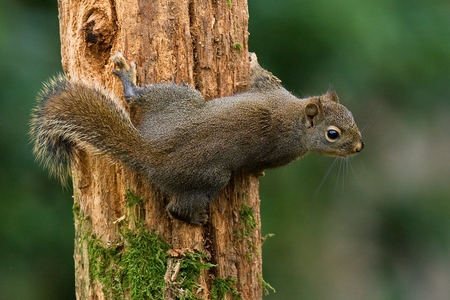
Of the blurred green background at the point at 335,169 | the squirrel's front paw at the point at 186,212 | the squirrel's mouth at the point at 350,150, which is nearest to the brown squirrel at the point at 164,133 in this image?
the squirrel's front paw at the point at 186,212

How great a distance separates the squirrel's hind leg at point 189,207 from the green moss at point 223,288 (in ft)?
1.20

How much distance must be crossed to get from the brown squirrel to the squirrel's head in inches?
14.3

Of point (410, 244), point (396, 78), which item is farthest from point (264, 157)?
point (410, 244)

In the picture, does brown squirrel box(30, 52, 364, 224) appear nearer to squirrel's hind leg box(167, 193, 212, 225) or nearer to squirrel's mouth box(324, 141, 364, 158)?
squirrel's hind leg box(167, 193, 212, 225)

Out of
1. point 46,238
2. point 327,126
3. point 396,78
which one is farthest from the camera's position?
point 396,78

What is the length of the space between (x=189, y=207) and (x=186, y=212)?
0.04 m

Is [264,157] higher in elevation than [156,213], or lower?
higher

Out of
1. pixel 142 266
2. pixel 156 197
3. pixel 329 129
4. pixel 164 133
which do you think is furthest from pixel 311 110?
pixel 142 266

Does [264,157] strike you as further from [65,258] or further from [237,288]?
[65,258]

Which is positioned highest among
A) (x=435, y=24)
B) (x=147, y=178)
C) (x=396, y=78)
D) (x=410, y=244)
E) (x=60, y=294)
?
(x=435, y=24)

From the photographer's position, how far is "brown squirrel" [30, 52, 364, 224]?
394 cm

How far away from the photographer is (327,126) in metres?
4.46

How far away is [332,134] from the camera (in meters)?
4.47

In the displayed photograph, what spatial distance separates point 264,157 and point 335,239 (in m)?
4.78
